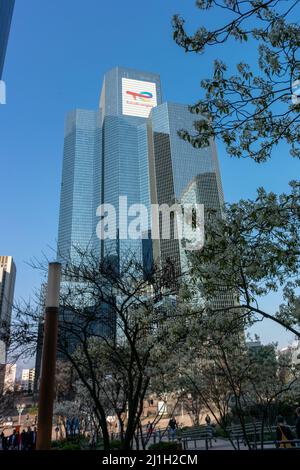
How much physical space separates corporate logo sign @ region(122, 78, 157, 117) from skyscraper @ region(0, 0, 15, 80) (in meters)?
110

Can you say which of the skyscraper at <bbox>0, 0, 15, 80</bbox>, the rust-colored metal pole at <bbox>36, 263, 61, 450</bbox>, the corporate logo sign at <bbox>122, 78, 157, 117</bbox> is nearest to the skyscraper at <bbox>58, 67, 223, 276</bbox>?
the corporate logo sign at <bbox>122, 78, 157, 117</bbox>

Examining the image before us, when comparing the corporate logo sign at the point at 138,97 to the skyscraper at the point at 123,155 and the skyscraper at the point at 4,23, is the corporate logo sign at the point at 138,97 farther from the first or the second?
the skyscraper at the point at 4,23

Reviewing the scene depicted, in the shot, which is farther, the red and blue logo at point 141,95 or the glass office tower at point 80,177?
the red and blue logo at point 141,95

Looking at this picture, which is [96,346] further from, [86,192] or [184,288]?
[86,192]

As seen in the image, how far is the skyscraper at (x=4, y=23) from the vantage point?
57469mm

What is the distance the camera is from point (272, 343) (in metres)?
26.8

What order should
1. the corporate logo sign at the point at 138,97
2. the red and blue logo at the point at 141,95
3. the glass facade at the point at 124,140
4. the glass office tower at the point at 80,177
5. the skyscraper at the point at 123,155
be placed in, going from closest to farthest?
1. the skyscraper at the point at 123,155
2. the glass facade at the point at 124,140
3. the glass office tower at the point at 80,177
4. the corporate logo sign at the point at 138,97
5. the red and blue logo at the point at 141,95

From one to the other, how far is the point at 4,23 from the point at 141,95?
434ft

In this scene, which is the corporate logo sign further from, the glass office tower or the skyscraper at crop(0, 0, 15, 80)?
the skyscraper at crop(0, 0, 15, 80)

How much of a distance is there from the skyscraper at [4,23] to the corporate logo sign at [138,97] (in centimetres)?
10957

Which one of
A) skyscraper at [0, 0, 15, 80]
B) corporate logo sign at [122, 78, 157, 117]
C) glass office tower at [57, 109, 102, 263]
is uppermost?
corporate logo sign at [122, 78, 157, 117]

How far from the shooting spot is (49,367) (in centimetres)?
545

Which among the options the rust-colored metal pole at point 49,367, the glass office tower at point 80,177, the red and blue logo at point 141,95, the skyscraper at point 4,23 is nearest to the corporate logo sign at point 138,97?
the red and blue logo at point 141,95

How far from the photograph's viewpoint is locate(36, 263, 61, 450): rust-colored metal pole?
5230 millimetres
